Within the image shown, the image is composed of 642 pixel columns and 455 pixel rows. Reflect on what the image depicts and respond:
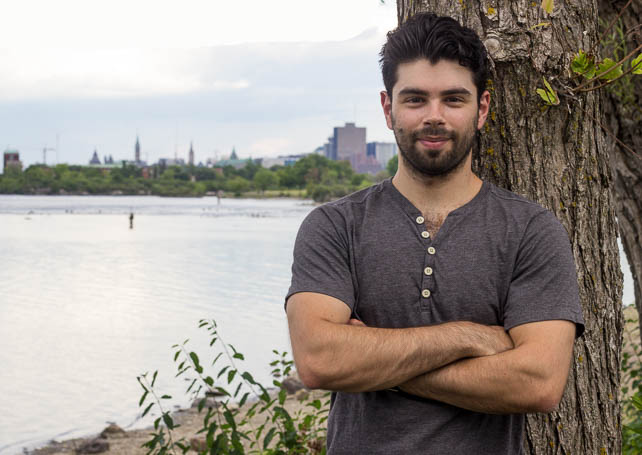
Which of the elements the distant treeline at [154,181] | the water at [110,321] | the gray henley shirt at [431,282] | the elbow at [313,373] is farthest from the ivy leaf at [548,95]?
the distant treeline at [154,181]

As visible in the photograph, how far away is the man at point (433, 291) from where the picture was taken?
2.01 metres

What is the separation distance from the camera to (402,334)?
6.62 ft

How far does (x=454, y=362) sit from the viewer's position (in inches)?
80.4

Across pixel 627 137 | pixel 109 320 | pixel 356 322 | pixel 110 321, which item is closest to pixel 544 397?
pixel 356 322

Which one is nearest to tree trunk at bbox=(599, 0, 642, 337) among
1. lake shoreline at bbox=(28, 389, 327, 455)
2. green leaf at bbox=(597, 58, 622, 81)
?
green leaf at bbox=(597, 58, 622, 81)

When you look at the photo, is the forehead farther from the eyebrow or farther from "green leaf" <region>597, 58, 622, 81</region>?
"green leaf" <region>597, 58, 622, 81</region>

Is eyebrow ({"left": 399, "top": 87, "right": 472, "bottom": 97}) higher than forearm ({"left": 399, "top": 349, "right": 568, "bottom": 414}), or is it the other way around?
eyebrow ({"left": 399, "top": 87, "right": 472, "bottom": 97})

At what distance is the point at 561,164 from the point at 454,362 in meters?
0.97

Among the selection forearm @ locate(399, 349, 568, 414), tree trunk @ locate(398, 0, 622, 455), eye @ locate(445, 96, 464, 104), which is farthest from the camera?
tree trunk @ locate(398, 0, 622, 455)

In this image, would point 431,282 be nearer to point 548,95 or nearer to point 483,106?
point 483,106

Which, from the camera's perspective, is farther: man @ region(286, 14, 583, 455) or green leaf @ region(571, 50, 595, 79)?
green leaf @ region(571, 50, 595, 79)

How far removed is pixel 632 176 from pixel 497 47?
227 centimetres

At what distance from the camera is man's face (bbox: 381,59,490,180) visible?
2160 millimetres

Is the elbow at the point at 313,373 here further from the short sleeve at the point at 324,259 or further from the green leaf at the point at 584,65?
the green leaf at the point at 584,65
